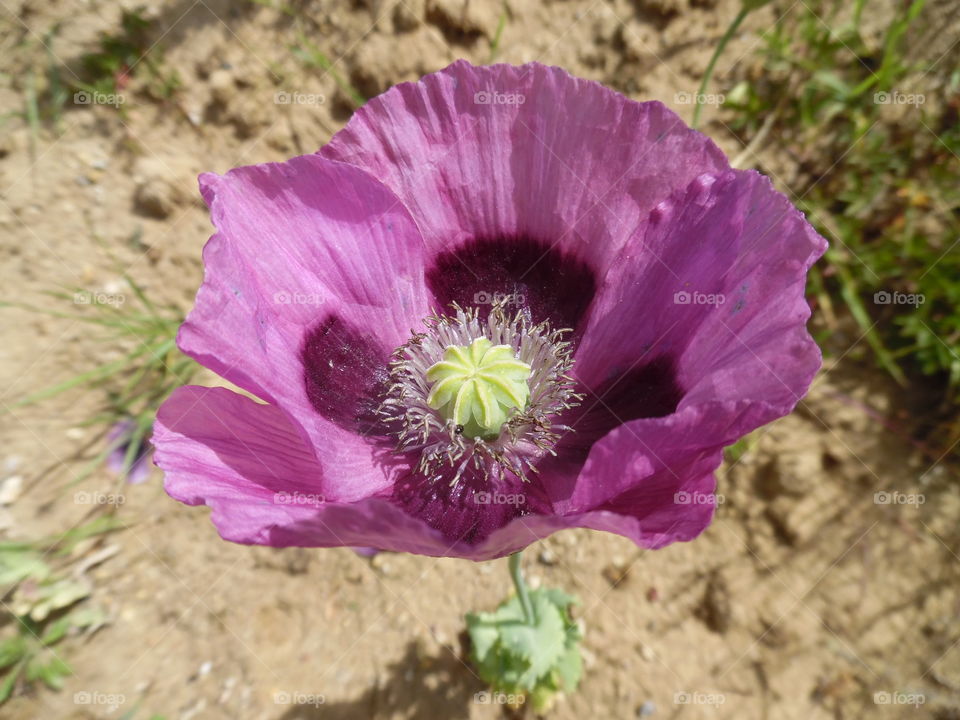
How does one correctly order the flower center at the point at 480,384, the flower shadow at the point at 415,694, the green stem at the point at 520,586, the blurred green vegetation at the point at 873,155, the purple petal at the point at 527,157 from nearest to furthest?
the purple petal at the point at 527,157, the flower center at the point at 480,384, the green stem at the point at 520,586, the flower shadow at the point at 415,694, the blurred green vegetation at the point at 873,155

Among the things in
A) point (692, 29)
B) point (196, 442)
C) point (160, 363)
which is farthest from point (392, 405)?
point (692, 29)

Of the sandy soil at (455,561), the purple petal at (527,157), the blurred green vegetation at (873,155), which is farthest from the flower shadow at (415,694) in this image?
the blurred green vegetation at (873,155)

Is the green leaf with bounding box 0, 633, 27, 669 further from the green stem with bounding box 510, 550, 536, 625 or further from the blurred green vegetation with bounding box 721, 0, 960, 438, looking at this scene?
the blurred green vegetation with bounding box 721, 0, 960, 438

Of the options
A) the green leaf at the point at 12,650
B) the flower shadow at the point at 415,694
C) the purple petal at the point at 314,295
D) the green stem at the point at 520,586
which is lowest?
the flower shadow at the point at 415,694

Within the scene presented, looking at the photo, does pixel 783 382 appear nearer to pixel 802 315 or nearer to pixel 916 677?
pixel 802 315

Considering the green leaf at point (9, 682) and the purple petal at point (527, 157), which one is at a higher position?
the purple petal at point (527, 157)

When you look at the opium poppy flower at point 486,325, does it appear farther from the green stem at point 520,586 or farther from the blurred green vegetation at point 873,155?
the blurred green vegetation at point 873,155

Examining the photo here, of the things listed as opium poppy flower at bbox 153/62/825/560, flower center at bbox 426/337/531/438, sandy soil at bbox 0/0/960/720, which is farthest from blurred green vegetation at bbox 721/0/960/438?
flower center at bbox 426/337/531/438
